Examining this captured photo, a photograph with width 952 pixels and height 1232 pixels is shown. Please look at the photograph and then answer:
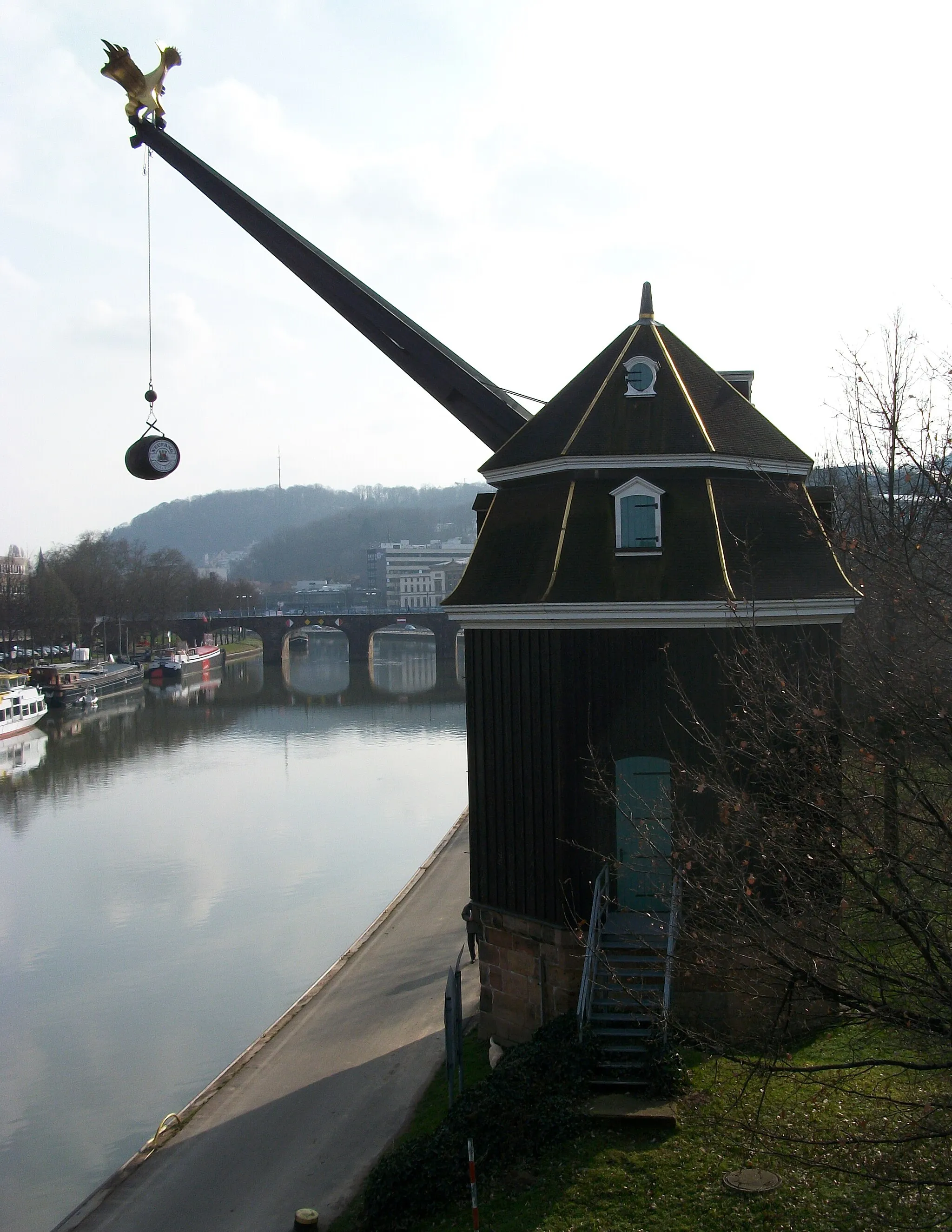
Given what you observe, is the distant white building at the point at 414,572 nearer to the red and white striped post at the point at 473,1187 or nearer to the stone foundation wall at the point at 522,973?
the stone foundation wall at the point at 522,973

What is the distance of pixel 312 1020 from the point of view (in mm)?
16328

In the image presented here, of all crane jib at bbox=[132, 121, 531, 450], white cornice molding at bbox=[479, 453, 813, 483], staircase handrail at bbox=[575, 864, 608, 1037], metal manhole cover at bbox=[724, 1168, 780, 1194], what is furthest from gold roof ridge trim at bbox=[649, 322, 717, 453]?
metal manhole cover at bbox=[724, 1168, 780, 1194]

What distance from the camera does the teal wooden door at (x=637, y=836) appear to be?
12430 millimetres

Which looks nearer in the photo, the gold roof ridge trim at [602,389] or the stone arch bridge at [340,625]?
the gold roof ridge trim at [602,389]

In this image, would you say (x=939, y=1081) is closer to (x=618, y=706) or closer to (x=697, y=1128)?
(x=697, y=1128)

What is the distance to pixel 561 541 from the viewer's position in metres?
13.0

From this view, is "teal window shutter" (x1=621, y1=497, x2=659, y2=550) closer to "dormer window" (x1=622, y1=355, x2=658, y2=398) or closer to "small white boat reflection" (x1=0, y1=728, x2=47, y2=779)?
"dormer window" (x1=622, y1=355, x2=658, y2=398)

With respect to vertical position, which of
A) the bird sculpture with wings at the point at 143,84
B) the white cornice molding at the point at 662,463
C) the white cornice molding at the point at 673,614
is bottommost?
the white cornice molding at the point at 673,614

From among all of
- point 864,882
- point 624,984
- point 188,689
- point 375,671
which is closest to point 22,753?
point 188,689

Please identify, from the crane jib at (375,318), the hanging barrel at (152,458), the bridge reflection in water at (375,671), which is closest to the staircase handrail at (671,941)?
the crane jib at (375,318)

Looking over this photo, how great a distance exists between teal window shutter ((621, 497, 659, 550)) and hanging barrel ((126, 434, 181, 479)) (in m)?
7.24

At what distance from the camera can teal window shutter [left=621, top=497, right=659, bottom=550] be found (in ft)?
42.0

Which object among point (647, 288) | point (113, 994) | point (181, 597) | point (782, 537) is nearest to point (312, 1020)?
point (113, 994)

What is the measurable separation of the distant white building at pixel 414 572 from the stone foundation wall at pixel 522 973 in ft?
487
